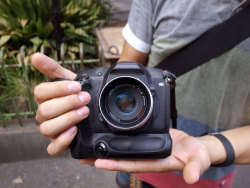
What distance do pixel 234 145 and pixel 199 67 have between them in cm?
37

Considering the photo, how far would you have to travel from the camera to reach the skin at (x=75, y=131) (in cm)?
99

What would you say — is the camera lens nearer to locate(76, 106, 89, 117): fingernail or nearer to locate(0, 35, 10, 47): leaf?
locate(76, 106, 89, 117): fingernail

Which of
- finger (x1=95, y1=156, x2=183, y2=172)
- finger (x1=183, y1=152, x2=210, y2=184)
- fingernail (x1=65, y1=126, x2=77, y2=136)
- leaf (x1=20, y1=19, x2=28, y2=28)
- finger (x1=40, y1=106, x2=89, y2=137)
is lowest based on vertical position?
leaf (x1=20, y1=19, x2=28, y2=28)

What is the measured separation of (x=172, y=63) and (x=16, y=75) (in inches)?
104

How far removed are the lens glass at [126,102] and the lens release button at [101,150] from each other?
0.55 feet

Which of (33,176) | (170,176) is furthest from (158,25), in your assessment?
(33,176)

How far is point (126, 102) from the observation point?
1107 mm

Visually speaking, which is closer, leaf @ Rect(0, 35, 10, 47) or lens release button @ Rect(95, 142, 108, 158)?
lens release button @ Rect(95, 142, 108, 158)

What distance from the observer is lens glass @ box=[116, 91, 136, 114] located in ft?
3.59

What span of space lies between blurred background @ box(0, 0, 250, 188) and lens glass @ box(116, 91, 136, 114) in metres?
1.72

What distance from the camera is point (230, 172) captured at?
142 cm

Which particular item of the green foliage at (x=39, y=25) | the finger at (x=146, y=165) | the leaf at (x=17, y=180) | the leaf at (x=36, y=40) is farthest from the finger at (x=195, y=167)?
the leaf at (x=36, y=40)

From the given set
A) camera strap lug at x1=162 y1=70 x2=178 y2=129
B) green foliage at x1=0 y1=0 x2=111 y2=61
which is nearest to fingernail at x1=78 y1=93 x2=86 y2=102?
camera strap lug at x1=162 y1=70 x2=178 y2=129

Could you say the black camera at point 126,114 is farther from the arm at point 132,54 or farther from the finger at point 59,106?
the arm at point 132,54
